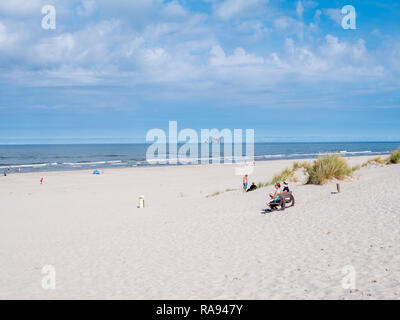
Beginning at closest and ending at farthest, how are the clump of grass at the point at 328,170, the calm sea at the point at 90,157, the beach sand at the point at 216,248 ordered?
1. the beach sand at the point at 216,248
2. the clump of grass at the point at 328,170
3. the calm sea at the point at 90,157

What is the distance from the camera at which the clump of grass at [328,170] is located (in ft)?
53.3

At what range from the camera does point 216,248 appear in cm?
869

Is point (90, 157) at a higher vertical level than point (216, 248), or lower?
higher

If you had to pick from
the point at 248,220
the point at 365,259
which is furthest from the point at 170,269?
the point at 248,220

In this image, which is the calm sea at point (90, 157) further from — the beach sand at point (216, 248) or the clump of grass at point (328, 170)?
the beach sand at point (216, 248)

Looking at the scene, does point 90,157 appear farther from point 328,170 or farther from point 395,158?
point 328,170

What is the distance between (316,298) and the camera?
17.4 ft

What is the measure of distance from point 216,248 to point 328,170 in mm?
9392

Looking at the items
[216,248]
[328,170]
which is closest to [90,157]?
[328,170]

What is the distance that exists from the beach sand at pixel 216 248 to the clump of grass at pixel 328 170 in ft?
1.70

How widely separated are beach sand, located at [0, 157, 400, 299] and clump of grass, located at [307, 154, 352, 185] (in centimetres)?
52

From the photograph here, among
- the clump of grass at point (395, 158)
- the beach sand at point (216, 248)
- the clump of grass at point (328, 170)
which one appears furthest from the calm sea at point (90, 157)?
the beach sand at point (216, 248)

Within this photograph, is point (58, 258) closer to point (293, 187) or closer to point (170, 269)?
point (170, 269)
